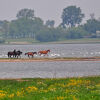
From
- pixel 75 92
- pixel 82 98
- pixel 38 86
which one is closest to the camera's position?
pixel 82 98

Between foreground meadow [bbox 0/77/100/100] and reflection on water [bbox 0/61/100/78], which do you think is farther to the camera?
reflection on water [bbox 0/61/100/78]

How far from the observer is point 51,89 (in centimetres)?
2938

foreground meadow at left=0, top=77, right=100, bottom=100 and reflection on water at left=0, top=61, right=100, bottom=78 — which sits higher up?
foreground meadow at left=0, top=77, right=100, bottom=100

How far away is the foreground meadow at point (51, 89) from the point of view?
24.9 m

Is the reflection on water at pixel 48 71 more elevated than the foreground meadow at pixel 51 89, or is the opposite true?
the foreground meadow at pixel 51 89

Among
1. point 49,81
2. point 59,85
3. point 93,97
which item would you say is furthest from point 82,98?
point 49,81

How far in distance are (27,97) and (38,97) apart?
20.8 inches

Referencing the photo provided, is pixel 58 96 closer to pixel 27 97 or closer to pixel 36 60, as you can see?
pixel 27 97

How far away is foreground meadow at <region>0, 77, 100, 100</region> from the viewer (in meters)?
24.9

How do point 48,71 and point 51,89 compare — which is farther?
point 48,71

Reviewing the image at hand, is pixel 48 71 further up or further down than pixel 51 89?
further down

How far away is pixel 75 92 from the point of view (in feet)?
89.8

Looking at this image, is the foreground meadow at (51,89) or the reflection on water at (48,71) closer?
the foreground meadow at (51,89)

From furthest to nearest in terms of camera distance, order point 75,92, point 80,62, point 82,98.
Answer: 1. point 80,62
2. point 75,92
3. point 82,98
